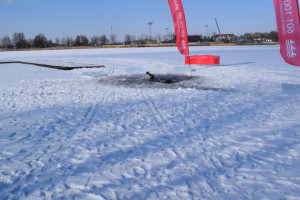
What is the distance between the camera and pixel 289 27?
6.08 m

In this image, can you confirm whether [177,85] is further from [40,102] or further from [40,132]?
[40,132]

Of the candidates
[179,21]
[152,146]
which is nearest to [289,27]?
[152,146]

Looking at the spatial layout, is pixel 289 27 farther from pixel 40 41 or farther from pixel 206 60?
pixel 40 41

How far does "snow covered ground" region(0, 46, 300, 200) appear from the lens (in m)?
3.31

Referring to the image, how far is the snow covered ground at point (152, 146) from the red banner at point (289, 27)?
1502mm

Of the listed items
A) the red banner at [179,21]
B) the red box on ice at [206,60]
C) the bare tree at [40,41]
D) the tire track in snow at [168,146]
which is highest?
the bare tree at [40,41]

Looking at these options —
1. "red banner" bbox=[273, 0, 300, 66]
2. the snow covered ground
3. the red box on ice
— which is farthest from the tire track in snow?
the red box on ice

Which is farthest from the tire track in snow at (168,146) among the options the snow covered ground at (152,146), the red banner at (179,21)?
the red banner at (179,21)

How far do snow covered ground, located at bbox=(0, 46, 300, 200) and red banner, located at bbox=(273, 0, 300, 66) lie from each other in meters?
1.50

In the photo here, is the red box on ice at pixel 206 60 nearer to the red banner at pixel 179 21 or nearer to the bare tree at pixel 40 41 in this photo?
the red banner at pixel 179 21

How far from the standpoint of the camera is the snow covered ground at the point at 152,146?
3.31 meters

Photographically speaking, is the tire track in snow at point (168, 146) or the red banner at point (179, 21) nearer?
the tire track in snow at point (168, 146)

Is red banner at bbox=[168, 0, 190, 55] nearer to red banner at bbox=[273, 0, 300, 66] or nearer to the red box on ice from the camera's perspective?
the red box on ice

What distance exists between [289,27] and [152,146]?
454cm
